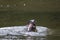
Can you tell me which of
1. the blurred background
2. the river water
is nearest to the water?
the river water

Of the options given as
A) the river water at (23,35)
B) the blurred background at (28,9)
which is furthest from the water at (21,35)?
the blurred background at (28,9)

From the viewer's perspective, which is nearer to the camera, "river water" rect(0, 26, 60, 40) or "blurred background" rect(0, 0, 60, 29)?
"river water" rect(0, 26, 60, 40)

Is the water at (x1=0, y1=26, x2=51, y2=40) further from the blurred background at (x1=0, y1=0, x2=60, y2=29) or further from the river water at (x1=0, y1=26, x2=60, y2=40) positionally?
the blurred background at (x1=0, y1=0, x2=60, y2=29)

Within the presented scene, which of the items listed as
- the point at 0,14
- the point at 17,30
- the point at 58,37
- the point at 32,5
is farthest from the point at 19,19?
the point at 58,37

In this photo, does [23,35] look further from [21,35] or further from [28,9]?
[28,9]

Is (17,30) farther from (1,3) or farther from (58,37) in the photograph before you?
(1,3)

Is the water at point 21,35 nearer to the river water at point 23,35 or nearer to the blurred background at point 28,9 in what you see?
the river water at point 23,35

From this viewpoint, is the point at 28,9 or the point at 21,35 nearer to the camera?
the point at 21,35

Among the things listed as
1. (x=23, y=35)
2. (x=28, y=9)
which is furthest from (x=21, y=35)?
(x=28, y=9)

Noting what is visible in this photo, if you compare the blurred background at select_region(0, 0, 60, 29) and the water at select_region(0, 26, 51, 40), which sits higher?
the blurred background at select_region(0, 0, 60, 29)

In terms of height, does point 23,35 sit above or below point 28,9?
below

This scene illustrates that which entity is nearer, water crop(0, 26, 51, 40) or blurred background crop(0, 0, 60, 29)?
water crop(0, 26, 51, 40)

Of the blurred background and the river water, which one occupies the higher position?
the blurred background

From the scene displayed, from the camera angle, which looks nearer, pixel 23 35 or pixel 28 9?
pixel 23 35
